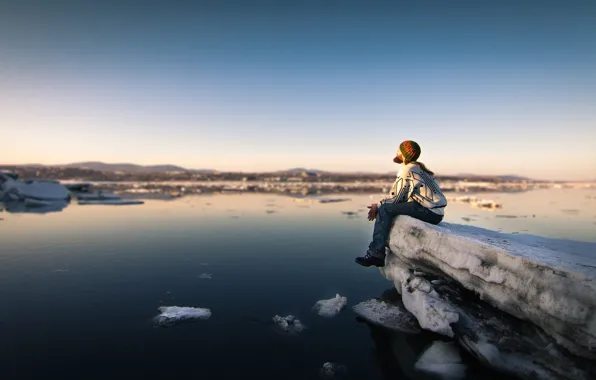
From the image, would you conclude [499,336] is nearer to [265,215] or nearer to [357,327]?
[357,327]

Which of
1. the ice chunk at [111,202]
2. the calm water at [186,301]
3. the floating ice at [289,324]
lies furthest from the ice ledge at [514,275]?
the ice chunk at [111,202]

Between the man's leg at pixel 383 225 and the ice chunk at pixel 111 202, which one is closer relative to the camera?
the man's leg at pixel 383 225

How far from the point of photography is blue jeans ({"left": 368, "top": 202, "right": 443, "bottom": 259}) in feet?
16.2

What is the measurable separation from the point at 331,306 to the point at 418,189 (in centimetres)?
209

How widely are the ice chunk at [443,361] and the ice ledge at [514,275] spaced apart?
17cm

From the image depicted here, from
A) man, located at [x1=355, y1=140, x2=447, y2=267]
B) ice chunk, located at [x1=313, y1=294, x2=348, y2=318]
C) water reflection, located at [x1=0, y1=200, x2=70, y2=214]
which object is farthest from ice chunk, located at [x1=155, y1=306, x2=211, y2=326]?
water reflection, located at [x1=0, y1=200, x2=70, y2=214]

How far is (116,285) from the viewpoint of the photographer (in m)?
5.74

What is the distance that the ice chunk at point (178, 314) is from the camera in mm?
4449

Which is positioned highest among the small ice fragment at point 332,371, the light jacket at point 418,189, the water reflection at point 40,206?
the light jacket at point 418,189

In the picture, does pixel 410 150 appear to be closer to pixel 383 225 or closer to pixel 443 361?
pixel 383 225

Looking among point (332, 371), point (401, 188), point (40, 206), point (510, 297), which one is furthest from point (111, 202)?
point (510, 297)

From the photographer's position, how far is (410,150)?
5.05 m

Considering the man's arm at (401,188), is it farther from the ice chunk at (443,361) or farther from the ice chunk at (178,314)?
the ice chunk at (178,314)

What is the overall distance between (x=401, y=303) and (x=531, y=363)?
76.2 inches
